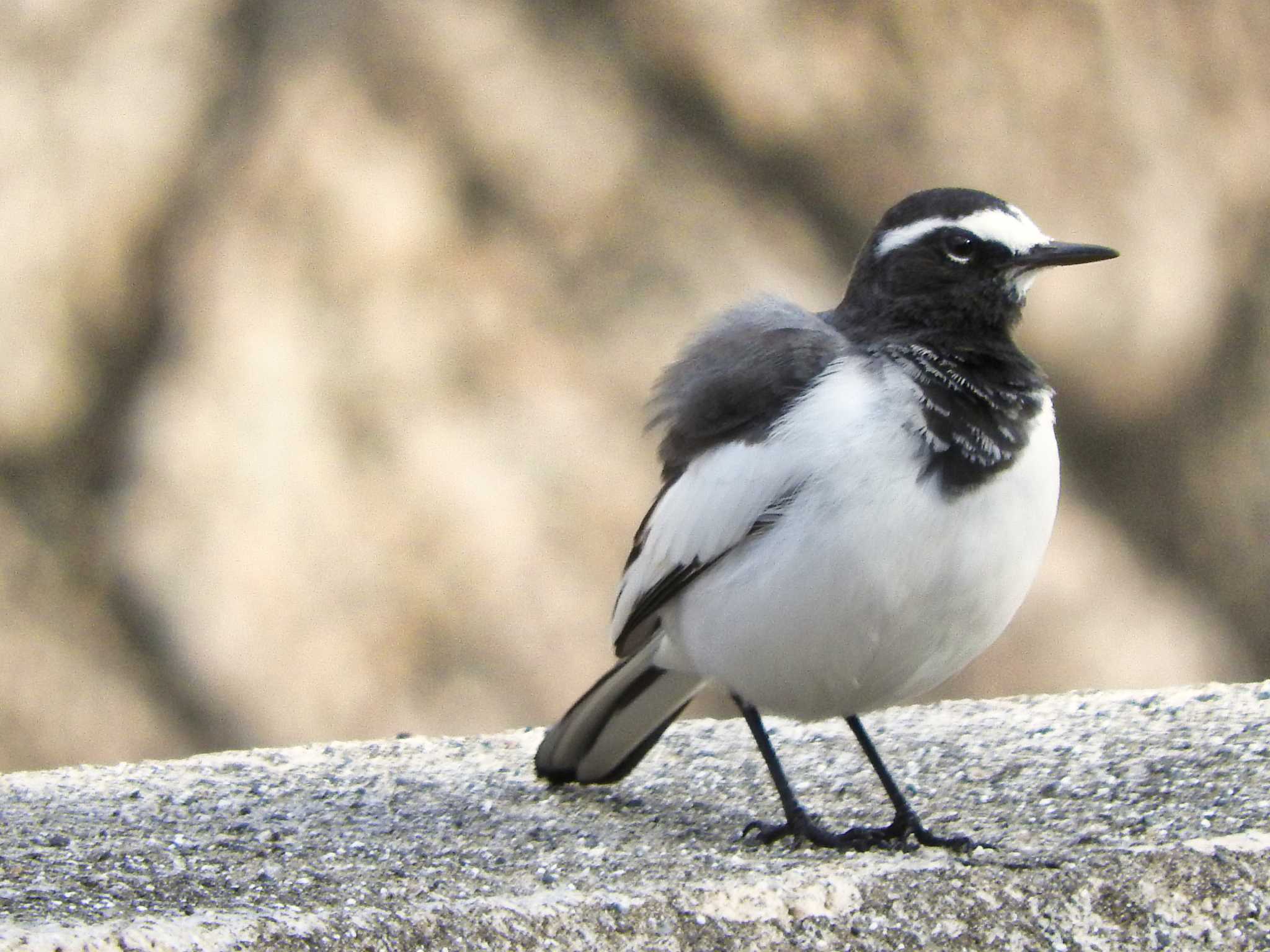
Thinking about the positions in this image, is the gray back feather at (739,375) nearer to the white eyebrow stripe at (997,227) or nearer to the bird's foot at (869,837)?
the white eyebrow stripe at (997,227)

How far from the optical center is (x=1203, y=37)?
638cm

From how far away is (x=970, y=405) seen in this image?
284 cm

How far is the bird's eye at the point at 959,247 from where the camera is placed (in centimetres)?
303

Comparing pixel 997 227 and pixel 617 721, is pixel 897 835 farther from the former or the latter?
pixel 997 227

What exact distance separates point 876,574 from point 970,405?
322 millimetres

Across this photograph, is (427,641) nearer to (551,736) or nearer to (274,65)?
(274,65)

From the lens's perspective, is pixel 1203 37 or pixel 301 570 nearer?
pixel 301 570

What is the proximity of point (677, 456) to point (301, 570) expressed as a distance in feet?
9.41

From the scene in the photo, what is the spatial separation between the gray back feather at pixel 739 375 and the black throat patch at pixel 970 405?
137mm

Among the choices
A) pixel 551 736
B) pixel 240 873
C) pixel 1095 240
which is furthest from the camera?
pixel 1095 240

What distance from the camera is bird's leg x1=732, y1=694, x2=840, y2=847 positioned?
298cm

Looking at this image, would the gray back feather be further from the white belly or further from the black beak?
the black beak

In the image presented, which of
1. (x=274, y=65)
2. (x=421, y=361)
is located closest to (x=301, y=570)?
(x=421, y=361)

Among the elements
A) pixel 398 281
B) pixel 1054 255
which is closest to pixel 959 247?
pixel 1054 255
